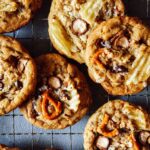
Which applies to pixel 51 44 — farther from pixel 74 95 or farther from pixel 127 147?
pixel 127 147

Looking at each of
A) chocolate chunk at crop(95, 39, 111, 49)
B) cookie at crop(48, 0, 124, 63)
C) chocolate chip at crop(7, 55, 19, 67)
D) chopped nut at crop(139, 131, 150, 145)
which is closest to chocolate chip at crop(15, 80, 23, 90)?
chocolate chip at crop(7, 55, 19, 67)

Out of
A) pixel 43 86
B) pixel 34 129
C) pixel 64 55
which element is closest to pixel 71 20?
pixel 64 55

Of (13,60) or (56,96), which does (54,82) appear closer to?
(56,96)

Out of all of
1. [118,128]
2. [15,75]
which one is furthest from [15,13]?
[118,128]

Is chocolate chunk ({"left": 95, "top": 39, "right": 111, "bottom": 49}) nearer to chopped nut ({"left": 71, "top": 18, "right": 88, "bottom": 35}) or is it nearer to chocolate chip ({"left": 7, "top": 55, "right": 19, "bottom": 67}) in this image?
chopped nut ({"left": 71, "top": 18, "right": 88, "bottom": 35})

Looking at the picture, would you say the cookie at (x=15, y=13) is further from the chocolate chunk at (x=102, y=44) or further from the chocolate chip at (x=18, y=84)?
the chocolate chunk at (x=102, y=44)

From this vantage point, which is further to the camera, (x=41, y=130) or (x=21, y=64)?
(x=41, y=130)

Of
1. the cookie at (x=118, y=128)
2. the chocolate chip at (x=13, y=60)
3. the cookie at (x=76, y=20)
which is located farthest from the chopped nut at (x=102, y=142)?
the chocolate chip at (x=13, y=60)
